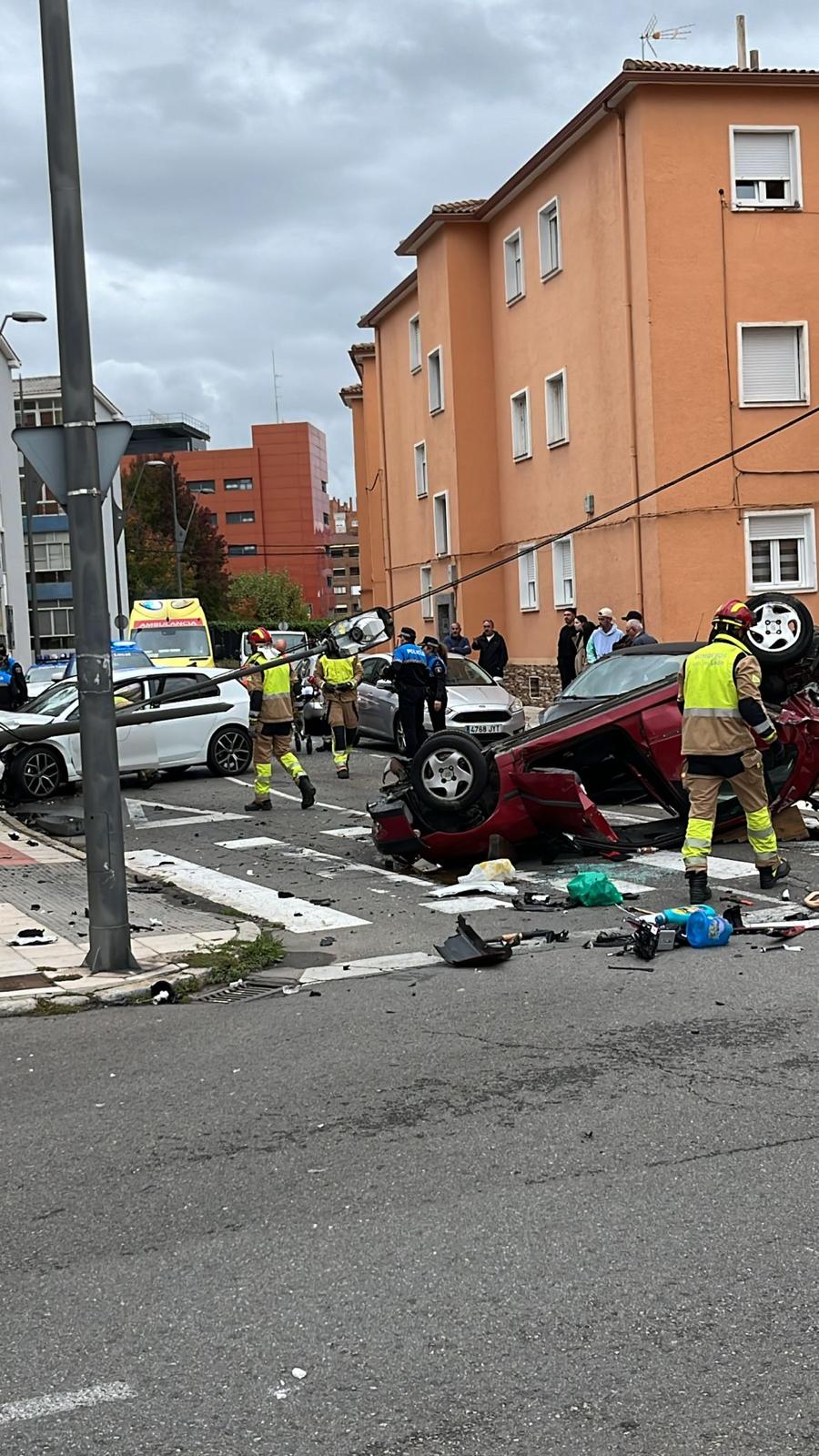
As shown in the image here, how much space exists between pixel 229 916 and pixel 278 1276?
20.3 ft

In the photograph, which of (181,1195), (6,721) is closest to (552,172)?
(6,721)

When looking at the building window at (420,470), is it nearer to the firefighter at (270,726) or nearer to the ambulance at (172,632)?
the ambulance at (172,632)

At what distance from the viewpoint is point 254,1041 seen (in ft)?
22.1

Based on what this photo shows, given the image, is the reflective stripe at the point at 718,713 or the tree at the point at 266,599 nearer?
the reflective stripe at the point at 718,713

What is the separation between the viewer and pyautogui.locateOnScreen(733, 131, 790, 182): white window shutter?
2553 centimetres

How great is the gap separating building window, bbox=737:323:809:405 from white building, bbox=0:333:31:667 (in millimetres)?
40756

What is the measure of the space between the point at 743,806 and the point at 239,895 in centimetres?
371

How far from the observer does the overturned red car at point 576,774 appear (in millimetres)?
11266

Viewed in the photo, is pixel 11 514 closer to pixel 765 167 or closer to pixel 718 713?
pixel 765 167

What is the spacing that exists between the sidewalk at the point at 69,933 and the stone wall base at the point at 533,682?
17983mm

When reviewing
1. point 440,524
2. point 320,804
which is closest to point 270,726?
point 320,804

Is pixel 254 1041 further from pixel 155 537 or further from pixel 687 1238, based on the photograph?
pixel 155 537

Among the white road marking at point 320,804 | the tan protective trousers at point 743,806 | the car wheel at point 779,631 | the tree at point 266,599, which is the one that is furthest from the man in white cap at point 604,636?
the tree at point 266,599

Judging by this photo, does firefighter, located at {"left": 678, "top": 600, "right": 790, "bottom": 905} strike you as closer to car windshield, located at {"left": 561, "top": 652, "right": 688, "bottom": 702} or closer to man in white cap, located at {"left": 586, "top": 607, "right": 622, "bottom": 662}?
car windshield, located at {"left": 561, "top": 652, "right": 688, "bottom": 702}
